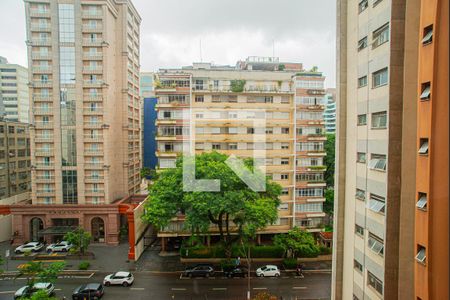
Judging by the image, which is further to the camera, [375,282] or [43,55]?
[43,55]

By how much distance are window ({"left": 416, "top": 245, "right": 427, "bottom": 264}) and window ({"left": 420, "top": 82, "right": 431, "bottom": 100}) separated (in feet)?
5.25

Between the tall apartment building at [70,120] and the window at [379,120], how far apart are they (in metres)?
9.24

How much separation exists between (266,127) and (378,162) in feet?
21.3

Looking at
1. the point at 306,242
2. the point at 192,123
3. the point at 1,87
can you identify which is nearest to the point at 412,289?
the point at 306,242

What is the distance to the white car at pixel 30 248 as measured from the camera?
32.0ft

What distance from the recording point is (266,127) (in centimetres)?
1059

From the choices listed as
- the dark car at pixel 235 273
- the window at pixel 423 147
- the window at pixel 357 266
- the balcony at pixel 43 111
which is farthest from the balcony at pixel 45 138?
the window at pixel 423 147

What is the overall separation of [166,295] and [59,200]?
634cm

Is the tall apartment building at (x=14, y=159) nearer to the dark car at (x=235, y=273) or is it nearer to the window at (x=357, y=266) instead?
the dark car at (x=235, y=273)

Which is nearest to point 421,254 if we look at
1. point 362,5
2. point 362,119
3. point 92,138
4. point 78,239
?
point 362,119

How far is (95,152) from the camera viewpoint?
1091 cm

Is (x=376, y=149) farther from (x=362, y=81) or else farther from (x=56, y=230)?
(x=56, y=230)

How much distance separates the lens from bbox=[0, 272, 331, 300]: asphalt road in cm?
718

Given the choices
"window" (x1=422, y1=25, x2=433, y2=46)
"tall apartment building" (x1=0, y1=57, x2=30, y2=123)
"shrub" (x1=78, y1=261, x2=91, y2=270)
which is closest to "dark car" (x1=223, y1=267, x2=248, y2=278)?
"shrub" (x1=78, y1=261, x2=91, y2=270)
